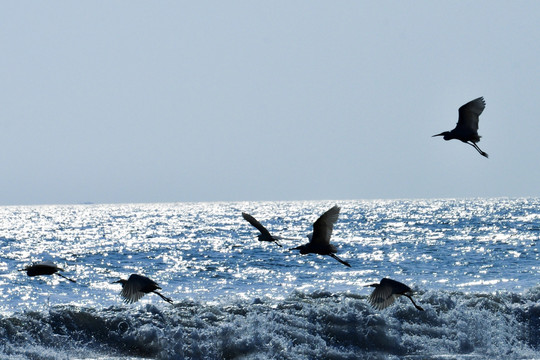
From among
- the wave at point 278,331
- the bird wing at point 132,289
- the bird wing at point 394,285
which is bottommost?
the wave at point 278,331

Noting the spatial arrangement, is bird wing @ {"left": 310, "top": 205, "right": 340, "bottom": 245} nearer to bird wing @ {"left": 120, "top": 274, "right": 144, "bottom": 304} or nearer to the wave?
bird wing @ {"left": 120, "top": 274, "right": 144, "bottom": 304}

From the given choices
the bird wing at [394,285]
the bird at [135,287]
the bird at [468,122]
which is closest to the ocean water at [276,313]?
the bird wing at [394,285]

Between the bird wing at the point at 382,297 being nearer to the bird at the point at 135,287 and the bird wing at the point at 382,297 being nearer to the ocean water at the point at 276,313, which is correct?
the ocean water at the point at 276,313

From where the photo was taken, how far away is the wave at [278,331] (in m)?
15.7

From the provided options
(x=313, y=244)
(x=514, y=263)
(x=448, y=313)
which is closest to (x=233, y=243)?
(x=514, y=263)

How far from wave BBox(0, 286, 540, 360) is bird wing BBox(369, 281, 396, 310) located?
4.62 m

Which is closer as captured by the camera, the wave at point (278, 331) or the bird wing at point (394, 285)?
the bird wing at point (394, 285)

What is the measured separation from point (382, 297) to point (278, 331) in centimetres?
560

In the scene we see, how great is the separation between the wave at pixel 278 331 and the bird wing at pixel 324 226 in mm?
4791

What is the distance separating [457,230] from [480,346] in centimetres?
3541

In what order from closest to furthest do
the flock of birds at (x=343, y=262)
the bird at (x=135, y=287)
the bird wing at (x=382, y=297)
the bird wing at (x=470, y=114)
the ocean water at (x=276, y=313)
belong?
the bird at (x=135, y=287)
the flock of birds at (x=343, y=262)
the bird wing at (x=382, y=297)
the bird wing at (x=470, y=114)
the ocean water at (x=276, y=313)

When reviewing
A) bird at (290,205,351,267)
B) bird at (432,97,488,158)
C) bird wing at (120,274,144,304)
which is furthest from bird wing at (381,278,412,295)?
bird wing at (120,274,144,304)

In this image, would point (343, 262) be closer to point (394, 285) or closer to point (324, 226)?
point (324, 226)

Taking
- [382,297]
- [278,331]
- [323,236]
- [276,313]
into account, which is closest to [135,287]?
[323,236]
